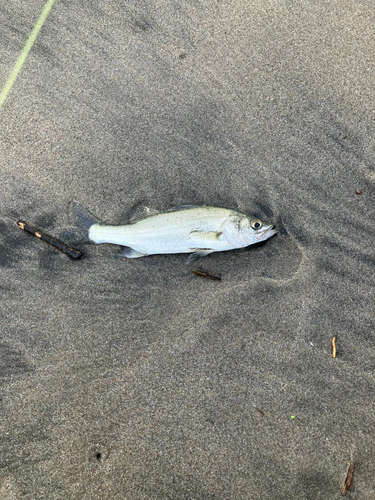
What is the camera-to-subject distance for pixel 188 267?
→ 373 centimetres

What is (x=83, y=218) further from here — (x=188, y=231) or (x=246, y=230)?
(x=246, y=230)

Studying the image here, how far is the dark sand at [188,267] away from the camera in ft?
11.0

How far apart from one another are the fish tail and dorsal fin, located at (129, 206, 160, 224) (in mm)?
352

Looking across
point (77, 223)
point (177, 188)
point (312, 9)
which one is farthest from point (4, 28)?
point (312, 9)

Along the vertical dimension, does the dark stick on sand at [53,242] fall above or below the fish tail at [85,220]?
below

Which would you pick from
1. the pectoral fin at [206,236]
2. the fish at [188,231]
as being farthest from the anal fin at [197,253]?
the pectoral fin at [206,236]

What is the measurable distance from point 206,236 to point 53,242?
1693mm

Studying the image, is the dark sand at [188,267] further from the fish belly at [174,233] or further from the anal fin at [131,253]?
the fish belly at [174,233]

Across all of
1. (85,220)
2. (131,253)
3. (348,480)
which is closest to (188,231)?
(131,253)

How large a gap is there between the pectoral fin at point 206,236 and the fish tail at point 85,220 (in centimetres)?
104

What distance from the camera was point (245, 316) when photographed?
11.8 feet

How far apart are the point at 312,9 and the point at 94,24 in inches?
99.0

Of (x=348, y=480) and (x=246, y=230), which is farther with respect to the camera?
(x=246, y=230)

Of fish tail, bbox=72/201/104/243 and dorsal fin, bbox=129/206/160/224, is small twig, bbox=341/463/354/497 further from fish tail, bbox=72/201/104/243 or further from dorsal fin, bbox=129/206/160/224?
fish tail, bbox=72/201/104/243
